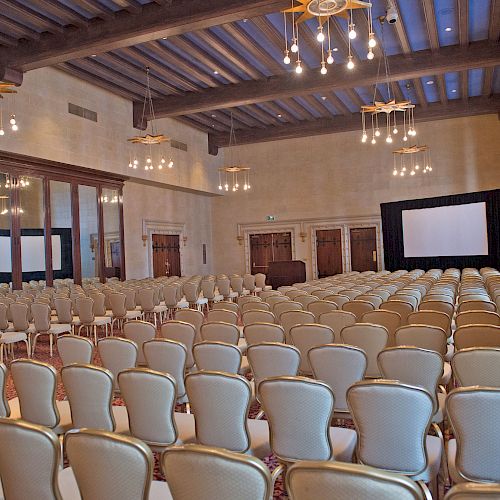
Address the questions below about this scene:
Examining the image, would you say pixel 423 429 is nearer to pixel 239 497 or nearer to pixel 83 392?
pixel 239 497

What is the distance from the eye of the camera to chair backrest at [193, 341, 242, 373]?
13.6 feet

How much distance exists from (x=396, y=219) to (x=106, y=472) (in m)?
19.3

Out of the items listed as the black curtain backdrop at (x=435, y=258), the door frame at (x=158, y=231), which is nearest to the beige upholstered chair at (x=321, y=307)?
the black curtain backdrop at (x=435, y=258)

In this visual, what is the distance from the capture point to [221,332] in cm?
551

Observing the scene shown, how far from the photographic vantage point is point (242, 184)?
2320cm

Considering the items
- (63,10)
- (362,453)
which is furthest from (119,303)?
(362,453)

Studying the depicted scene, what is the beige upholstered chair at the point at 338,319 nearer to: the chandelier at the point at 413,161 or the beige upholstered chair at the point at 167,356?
the beige upholstered chair at the point at 167,356

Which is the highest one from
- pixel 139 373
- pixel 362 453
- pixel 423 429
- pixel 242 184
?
pixel 242 184

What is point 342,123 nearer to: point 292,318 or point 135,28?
point 135,28

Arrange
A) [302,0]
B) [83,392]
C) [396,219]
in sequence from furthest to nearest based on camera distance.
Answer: [396,219] → [302,0] → [83,392]

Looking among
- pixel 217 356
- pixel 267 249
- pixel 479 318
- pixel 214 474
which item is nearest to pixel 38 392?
pixel 217 356

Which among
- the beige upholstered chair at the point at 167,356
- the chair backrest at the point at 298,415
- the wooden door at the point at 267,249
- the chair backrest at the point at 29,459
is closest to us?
the chair backrest at the point at 29,459

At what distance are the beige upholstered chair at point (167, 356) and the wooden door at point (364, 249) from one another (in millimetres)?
17992

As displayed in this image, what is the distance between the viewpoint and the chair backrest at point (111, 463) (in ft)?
6.41
